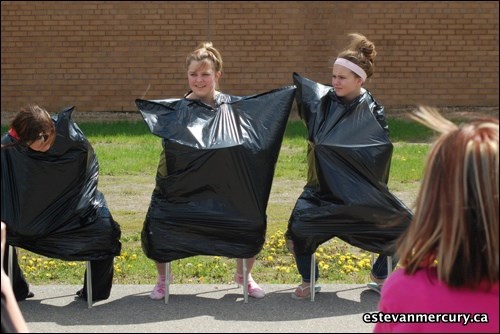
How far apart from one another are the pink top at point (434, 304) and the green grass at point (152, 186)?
11.6 ft

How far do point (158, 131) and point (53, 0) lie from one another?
9.63 m

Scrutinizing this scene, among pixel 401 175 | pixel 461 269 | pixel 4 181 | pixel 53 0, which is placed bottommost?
pixel 401 175

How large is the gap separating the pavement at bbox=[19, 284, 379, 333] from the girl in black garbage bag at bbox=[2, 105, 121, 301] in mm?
181

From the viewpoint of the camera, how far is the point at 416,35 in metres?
13.8

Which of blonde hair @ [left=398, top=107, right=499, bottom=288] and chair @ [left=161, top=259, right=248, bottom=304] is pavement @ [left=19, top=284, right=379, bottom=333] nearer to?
chair @ [left=161, top=259, right=248, bottom=304]

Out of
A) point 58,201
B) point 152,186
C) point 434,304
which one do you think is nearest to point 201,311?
point 58,201

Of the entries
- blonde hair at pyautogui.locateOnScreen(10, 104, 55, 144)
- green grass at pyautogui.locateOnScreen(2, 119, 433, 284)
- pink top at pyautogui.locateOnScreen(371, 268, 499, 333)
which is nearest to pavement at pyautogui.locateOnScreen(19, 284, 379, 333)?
green grass at pyautogui.locateOnScreen(2, 119, 433, 284)

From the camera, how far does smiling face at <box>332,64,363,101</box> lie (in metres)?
4.91

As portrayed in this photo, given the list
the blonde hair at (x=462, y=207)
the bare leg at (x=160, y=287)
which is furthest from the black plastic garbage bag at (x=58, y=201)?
the blonde hair at (x=462, y=207)

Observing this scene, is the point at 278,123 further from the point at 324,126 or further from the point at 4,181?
the point at 4,181

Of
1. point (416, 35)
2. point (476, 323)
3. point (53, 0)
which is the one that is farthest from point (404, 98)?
point (476, 323)

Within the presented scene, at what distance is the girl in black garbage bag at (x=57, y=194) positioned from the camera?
454 centimetres

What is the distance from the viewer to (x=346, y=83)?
4918mm

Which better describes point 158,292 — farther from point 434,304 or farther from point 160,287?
point 434,304
